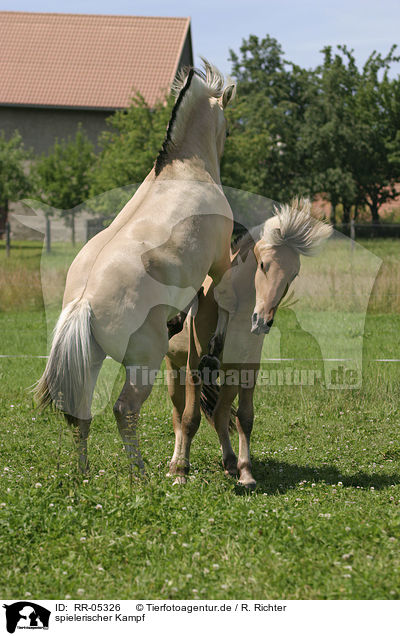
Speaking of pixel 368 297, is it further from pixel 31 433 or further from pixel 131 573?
pixel 131 573

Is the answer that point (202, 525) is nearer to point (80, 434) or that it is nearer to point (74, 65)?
point (80, 434)

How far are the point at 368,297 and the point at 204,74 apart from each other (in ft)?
34.8

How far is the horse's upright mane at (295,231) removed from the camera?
18.6 feet

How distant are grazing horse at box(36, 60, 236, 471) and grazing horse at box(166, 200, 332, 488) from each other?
25 cm

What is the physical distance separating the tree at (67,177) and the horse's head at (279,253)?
24.1m

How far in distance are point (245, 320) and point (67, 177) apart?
26135 mm

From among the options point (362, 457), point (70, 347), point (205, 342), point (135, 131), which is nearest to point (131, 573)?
point (70, 347)

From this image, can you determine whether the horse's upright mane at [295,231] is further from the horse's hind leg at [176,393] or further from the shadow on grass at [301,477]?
the shadow on grass at [301,477]

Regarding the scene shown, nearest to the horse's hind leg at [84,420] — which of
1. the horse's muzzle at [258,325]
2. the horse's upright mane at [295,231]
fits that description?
the horse's muzzle at [258,325]

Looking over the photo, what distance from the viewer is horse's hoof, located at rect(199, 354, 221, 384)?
5652mm

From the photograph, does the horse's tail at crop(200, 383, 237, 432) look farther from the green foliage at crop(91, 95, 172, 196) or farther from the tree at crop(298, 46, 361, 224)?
the tree at crop(298, 46, 361, 224)
